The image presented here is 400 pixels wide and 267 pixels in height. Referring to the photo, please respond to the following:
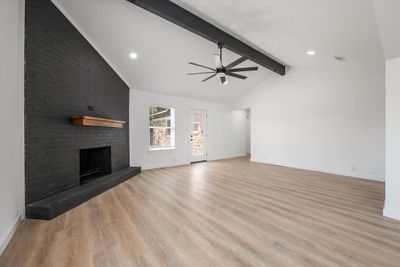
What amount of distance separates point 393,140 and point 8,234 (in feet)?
16.6

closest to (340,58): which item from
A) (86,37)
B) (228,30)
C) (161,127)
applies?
(228,30)

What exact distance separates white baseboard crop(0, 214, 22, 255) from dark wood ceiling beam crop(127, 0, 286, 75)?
11.1 ft

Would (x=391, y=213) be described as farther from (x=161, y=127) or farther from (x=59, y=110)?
(x=161, y=127)

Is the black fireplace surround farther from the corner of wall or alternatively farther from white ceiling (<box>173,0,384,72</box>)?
white ceiling (<box>173,0,384,72</box>)

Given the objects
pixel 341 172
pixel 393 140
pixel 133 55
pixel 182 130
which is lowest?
pixel 341 172

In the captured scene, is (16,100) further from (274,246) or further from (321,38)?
(321,38)

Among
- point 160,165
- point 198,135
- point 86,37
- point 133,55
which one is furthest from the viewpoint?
point 198,135

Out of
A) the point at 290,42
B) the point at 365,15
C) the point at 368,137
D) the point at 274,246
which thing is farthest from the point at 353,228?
the point at 368,137

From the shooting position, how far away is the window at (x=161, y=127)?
6.09 metres

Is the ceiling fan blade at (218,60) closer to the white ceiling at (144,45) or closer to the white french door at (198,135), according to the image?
the white ceiling at (144,45)

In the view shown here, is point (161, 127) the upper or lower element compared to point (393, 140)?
upper

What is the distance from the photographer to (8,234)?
204cm

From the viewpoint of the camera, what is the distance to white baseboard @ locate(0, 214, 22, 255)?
1.87 metres

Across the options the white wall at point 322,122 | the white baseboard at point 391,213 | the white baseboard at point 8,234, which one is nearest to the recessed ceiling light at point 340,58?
the white wall at point 322,122
